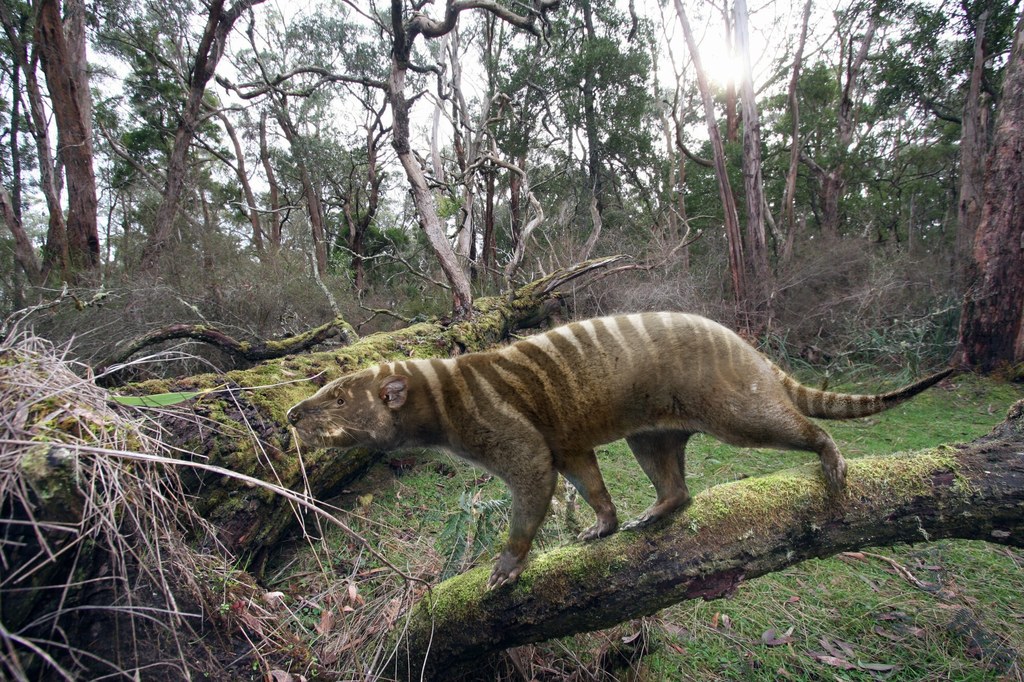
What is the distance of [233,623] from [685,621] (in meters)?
2.67

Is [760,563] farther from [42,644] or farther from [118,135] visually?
[118,135]

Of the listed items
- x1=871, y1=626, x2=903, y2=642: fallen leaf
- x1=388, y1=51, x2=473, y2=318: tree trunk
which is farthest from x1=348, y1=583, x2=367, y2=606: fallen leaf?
x1=388, y1=51, x2=473, y2=318: tree trunk

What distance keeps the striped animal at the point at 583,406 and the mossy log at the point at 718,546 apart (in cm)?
14

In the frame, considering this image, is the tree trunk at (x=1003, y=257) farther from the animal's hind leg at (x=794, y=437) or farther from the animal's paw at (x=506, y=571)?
the animal's paw at (x=506, y=571)

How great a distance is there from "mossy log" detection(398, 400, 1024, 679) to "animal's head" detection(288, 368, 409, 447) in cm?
93

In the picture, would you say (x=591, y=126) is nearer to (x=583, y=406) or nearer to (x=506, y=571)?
(x=583, y=406)

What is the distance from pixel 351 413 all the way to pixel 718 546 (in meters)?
2.04

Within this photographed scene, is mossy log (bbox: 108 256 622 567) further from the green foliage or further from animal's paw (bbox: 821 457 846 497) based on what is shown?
animal's paw (bbox: 821 457 846 497)

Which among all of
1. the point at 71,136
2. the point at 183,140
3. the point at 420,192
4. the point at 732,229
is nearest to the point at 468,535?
the point at 420,192

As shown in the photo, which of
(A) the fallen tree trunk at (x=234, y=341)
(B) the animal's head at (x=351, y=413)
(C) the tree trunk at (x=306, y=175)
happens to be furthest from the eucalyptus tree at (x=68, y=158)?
(B) the animal's head at (x=351, y=413)

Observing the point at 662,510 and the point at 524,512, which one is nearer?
the point at 524,512

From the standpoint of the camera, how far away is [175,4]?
13.8 m

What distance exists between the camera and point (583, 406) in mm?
2854

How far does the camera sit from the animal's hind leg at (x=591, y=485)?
2.97 metres
